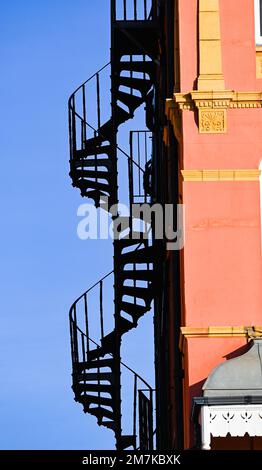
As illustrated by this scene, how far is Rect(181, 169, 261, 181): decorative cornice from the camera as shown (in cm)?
3159

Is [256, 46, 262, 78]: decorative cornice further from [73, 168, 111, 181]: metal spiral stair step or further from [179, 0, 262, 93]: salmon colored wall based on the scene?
[73, 168, 111, 181]: metal spiral stair step

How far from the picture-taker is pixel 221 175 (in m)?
31.6

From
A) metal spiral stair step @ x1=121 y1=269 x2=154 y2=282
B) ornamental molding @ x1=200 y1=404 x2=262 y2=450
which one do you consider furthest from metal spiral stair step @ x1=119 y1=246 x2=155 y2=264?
ornamental molding @ x1=200 y1=404 x2=262 y2=450

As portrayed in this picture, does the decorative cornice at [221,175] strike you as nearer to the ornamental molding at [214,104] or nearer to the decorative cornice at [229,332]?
the ornamental molding at [214,104]

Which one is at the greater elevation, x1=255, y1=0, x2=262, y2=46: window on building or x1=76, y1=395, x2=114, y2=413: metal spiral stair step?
x1=255, y1=0, x2=262, y2=46: window on building

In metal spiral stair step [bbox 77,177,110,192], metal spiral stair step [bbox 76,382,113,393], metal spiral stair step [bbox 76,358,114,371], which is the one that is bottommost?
metal spiral stair step [bbox 76,382,113,393]

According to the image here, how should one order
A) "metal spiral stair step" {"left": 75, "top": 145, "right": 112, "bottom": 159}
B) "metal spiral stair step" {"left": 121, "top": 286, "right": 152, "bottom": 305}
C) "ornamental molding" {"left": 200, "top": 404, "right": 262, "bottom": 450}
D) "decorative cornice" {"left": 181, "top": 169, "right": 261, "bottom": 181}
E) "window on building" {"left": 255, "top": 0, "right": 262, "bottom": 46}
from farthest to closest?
"metal spiral stair step" {"left": 75, "top": 145, "right": 112, "bottom": 159}, "metal spiral stair step" {"left": 121, "top": 286, "right": 152, "bottom": 305}, "window on building" {"left": 255, "top": 0, "right": 262, "bottom": 46}, "decorative cornice" {"left": 181, "top": 169, "right": 261, "bottom": 181}, "ornamental molding" {"left": 200, "top": 404, "right": 262, "bottom": 450}

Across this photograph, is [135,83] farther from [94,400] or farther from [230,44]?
[230,44]

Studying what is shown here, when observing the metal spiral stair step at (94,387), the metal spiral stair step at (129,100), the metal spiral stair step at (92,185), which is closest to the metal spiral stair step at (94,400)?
the metal spiral stair step at (94,387)

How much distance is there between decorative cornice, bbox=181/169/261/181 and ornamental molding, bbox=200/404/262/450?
4226 mm

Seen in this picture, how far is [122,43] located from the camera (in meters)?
39.3

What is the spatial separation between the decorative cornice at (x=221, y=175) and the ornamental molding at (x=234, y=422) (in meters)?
4.23

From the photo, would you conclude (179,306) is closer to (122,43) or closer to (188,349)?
(188,349)
